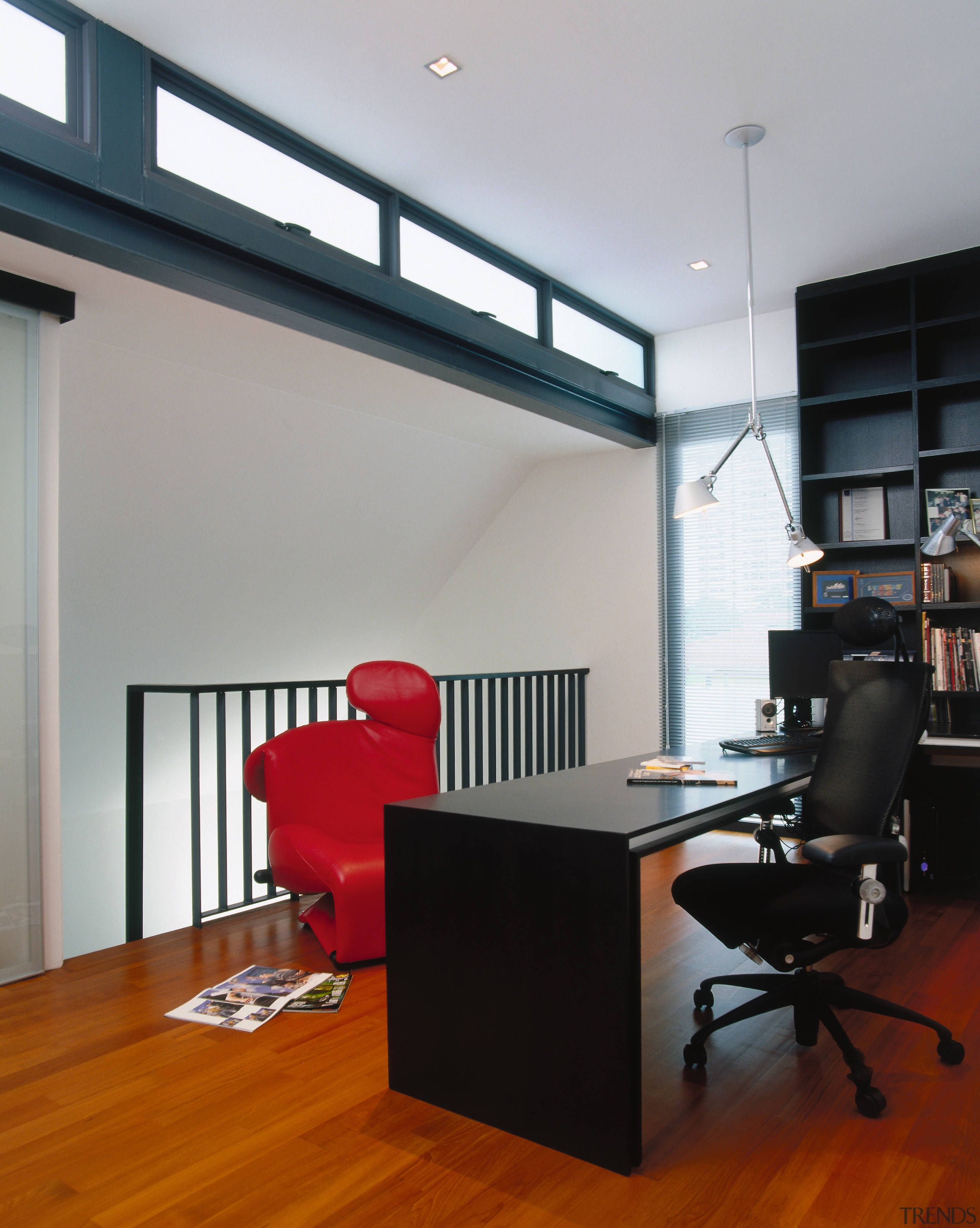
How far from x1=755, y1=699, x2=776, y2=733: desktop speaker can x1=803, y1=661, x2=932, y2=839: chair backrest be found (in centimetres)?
104

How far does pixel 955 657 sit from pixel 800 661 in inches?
36.9

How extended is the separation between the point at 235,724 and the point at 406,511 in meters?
2.16

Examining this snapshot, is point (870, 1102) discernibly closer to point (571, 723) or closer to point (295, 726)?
point (295, 726)

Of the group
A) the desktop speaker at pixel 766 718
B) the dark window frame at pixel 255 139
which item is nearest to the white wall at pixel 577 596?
the desktop speaker at pixel 766 718

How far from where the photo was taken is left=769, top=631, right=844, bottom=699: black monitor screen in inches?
145

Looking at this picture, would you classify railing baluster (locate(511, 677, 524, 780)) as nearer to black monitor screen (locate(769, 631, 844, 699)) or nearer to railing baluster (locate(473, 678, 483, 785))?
railing baluster (locate(473, 678, 483, 785))

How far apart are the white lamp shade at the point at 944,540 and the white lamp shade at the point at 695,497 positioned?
1.19 m

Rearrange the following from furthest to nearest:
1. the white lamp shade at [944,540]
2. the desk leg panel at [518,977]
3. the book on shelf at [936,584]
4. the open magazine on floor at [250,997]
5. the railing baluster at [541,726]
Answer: the railing baluster at [541,726], the book on shelf at [936,584], the white lamp shade at [944,540], the open magazine on floor at [250,997], the desk leg panel at [518,977]

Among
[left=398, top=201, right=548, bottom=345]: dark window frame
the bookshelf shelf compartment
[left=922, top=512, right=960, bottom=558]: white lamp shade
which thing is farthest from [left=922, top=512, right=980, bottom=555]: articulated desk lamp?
[left=398, top=201, right=548, bottom=345]: dark window frame

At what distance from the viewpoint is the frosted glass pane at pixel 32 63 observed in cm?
248

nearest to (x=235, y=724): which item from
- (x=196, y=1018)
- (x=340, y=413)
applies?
(x=340, y=413)

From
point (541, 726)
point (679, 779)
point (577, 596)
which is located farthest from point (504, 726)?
point (679, 779)

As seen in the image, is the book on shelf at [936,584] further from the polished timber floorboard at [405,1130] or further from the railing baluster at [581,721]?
the railing baluster at [581,721]

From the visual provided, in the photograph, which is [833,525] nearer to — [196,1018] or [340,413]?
[340,413]
